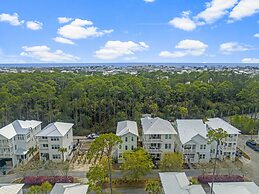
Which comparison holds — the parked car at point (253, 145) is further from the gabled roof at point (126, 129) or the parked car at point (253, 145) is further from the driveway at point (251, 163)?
the gabled roof at point (126, 129)

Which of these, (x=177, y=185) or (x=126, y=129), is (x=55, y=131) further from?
(x=177, y=185)

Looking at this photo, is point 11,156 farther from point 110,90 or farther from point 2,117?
point 110,90

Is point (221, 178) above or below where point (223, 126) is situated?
below

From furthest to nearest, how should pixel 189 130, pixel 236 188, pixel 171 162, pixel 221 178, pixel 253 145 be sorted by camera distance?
pixel 253 145, pixel 189 130, pixel 171 162, pixel 221 178, pixel 236 188

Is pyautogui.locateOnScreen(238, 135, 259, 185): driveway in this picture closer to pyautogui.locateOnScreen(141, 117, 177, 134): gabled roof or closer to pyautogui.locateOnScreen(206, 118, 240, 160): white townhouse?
pyautogui.locateOnScreen(206, 118, 240, 160): white townhouse

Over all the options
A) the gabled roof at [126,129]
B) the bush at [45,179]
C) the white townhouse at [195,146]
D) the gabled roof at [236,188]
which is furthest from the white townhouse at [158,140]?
the gabled roof at [236,188]

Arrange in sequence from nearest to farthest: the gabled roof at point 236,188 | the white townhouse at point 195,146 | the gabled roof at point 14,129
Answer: the gabled roof at point 236,188 → the gabled roof at point 14,129 → the white townhouse at point 195,146

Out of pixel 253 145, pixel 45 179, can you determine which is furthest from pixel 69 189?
pixel 253 145
